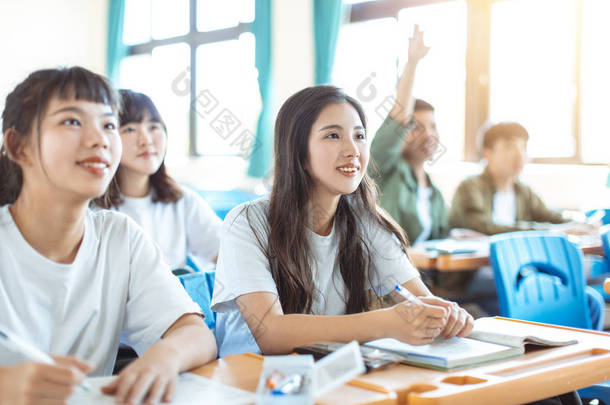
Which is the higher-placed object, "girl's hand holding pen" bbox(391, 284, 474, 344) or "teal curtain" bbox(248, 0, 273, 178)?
"teal curtain" bbox(248, 0, 273, 178)

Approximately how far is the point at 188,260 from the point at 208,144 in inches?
177

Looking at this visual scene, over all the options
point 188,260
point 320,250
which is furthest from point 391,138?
point 320,250

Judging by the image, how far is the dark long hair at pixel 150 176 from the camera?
98.8 inches

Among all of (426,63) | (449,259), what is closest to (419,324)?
(449,259)

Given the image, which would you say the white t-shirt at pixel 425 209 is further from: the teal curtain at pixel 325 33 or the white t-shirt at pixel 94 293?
the teal curtain at pixel 325 33

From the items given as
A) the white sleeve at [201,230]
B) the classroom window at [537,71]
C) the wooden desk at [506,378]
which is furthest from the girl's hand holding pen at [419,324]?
the classroom window at [537,71]

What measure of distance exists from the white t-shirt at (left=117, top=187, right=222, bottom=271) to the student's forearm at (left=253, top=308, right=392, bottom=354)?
1.20 metres

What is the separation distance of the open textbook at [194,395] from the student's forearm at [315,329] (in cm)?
33

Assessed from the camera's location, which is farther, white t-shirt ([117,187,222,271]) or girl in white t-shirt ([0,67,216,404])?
white t-shirt ([117,187,222,271])

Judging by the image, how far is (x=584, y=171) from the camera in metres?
4.35

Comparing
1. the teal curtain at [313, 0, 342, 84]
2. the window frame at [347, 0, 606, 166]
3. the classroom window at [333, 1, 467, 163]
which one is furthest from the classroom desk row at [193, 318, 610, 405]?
the teal curtain at [313, 0, 342, 84]

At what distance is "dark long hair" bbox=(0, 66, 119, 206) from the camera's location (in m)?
1.19

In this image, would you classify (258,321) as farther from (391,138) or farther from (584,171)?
(584,171)

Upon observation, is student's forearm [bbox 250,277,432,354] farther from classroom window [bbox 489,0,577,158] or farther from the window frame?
the window frame
